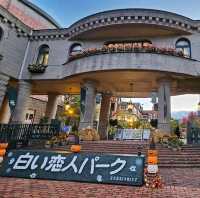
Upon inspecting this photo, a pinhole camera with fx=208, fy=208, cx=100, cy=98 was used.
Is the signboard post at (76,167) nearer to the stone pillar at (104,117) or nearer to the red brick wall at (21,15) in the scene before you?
the stone pillar at (104,117)

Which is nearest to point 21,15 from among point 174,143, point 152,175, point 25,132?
point 25,132

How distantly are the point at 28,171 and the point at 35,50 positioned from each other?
1622 centimetres

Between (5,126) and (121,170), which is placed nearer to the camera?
(121,170)

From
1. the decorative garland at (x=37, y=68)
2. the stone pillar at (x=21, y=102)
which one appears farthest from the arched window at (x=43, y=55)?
the stone pillar at (x=21, y=102)

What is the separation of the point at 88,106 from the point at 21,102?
684 centimetres

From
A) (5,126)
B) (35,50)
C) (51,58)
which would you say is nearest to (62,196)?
(5,126)

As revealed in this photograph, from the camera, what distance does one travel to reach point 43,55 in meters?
21.3

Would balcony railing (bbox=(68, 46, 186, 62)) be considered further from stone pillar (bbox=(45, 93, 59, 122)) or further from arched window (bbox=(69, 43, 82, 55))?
stone pillar (bbox=(45, 93, 59, 122))

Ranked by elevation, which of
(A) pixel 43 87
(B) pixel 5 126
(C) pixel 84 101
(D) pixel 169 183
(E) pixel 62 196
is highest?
(A) pixel 43 87

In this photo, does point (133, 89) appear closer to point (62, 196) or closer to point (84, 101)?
point (84, 101)

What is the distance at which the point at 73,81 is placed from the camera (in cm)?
1981

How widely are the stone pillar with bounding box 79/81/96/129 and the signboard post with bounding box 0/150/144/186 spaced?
30.3ft

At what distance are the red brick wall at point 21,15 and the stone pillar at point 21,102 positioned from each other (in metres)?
9.18

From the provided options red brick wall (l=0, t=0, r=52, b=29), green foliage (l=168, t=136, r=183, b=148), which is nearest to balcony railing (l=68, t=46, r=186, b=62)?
green foliage (l=168, t=136, r=183, b=148)
